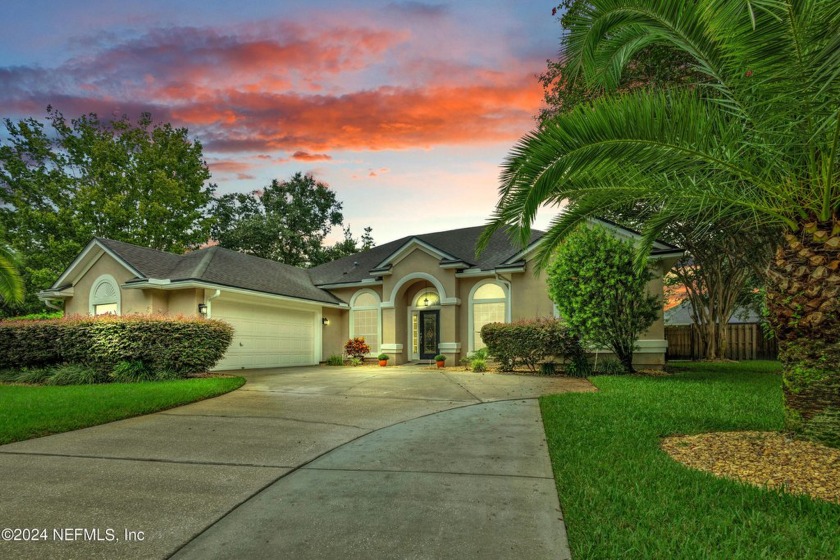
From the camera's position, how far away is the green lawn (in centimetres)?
626

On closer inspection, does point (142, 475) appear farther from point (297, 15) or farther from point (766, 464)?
point (297, 15)

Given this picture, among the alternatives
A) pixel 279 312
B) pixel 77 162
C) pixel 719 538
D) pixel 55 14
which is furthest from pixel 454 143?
pixel 77 162

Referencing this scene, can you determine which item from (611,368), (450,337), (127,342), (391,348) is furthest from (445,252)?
(127,342)

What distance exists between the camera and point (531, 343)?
43.5ft

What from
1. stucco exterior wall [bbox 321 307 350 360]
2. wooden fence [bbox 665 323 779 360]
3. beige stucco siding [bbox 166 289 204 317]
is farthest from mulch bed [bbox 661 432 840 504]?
wooden fence [bbox 665 323 779 360]

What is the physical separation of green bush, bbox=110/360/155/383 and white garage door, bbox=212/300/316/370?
11.1ft

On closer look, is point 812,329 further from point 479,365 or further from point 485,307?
point 485,307

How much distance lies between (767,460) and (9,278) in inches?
789

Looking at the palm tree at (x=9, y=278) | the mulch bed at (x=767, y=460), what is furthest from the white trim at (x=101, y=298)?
the mulch bed at (x=767, y=460)

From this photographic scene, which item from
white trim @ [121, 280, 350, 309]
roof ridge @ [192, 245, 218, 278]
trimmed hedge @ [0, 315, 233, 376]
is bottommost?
trimmed hedge @ [0, 315, 233, 376]

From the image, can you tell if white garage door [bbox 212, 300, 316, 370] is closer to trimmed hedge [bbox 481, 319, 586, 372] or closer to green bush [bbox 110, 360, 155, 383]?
green bush [bbox 110, 360, 155, 383]

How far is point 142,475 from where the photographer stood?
4.23m

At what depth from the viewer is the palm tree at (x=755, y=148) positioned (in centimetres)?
403

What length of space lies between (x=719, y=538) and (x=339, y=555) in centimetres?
239
